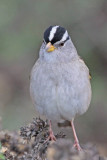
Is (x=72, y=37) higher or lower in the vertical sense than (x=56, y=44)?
higher

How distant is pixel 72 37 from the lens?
630 centimetres

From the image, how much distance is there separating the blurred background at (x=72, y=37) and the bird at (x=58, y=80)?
2.27 m

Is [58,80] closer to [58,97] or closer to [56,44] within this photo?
[58,97]

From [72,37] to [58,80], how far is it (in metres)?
2.79

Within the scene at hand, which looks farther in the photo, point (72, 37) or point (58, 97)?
point (72, 37)

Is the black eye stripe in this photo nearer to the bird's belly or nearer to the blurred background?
the bird's belly

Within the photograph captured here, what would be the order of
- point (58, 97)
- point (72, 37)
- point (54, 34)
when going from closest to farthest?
1. point (54, 34)
2. point (58, 97)
3. point (72, 37)

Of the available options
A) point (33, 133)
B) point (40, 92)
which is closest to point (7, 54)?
point (40, 92)

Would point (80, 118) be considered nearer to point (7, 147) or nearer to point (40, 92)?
point (40, 92)

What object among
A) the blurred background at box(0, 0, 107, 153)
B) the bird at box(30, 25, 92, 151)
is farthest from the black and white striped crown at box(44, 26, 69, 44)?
the blurred background at box(0, 0, 107, 153)

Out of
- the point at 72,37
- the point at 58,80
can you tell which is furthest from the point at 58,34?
the point at 72,37

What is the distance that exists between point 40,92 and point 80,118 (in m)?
2.71

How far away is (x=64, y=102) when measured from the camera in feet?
11.8

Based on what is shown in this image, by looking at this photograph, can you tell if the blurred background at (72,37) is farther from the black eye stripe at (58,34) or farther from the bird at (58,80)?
the black eye stripe at (58,34)
